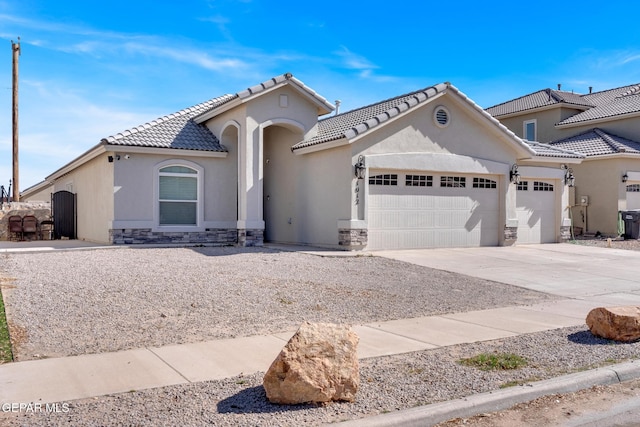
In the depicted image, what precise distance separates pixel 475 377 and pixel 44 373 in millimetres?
4332

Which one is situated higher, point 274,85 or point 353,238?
point 274,85

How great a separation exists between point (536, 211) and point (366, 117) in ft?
25.0

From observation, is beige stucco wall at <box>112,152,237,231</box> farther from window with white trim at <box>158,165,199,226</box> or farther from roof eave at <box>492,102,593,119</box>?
roof eave at <box>492,102,593,119</box>

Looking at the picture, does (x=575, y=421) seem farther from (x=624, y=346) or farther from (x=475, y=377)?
(x=624, y=346)

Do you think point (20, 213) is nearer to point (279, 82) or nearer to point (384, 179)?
point (279, 82)

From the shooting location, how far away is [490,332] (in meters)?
7.84

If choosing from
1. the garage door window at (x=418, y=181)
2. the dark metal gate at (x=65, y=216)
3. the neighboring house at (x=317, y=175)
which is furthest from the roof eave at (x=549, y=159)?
the dark metal gate at (x=65, y=216)

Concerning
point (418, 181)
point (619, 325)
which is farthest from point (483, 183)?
point (619, 325)

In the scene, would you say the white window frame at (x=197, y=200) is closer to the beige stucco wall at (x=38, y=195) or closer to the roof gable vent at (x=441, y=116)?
the roof gable vent at (x=441, y=116)

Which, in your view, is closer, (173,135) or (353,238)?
(353,238)

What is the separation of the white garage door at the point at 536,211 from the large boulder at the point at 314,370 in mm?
16939

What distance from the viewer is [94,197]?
2066 centimetres

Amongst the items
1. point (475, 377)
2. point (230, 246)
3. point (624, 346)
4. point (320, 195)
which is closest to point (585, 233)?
point (320, 195)

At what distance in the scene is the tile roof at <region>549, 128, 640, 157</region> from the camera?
80.7 feet
